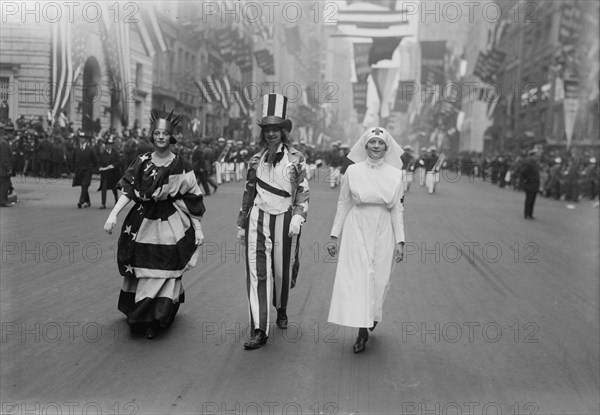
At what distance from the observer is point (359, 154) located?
5543mm

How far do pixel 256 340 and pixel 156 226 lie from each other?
1.20 m

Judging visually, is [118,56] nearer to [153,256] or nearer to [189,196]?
[189,196]

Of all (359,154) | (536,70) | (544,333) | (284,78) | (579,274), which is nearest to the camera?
(359,154)

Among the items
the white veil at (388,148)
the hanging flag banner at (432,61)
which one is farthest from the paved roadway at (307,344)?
the hanging flag banner at (432,61)

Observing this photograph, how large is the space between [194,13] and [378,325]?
108ft

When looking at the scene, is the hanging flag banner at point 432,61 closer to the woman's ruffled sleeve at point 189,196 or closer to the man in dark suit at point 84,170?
the man in dark suit at point 84,170

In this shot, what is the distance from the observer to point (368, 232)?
5445 mm

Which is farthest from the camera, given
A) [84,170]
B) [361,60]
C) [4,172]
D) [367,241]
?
[361,60]

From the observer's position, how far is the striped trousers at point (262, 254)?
5.54 meters

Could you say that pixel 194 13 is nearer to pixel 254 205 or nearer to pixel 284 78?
pixel 254 205

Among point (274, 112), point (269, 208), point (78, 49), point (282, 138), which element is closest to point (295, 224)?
point (269, 208)

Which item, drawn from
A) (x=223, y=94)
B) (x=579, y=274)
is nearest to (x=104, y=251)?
(x=579, y=274)

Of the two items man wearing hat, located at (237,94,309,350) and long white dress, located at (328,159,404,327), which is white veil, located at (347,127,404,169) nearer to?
long white dress, located at (328,159,404,327)

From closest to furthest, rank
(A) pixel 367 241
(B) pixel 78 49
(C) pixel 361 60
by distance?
(A) pixel 367 241 → (B) pixel 78 49 → (C) pixel 361 60
